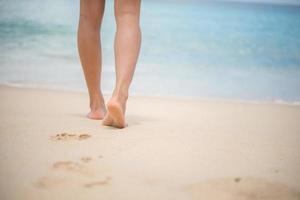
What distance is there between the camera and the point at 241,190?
1205 mm

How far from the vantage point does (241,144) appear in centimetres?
171

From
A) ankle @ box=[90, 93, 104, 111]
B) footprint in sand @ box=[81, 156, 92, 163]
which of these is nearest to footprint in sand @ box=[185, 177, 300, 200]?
footprint in sand @ box=[81, 156, 92, 163]

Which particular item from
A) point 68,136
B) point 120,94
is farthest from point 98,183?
point 120,94

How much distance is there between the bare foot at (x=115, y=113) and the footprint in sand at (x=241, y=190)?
549 millimetres

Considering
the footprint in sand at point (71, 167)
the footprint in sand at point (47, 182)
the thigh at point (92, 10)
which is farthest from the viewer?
the thigh at point (92, 10)

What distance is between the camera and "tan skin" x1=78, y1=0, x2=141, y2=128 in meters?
1.77

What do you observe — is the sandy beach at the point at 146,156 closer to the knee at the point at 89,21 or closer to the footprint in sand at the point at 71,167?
the footprint in sand at the point at 71,167

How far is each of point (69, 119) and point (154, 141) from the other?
0.48 meters

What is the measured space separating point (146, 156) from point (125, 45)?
1.74 ft

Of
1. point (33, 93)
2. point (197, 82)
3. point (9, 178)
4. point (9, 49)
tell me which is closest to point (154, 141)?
point (9, 178)

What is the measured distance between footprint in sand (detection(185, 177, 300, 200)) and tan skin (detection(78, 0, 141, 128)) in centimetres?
57

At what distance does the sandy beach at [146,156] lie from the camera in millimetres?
1171

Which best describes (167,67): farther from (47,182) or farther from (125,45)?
(47,182)

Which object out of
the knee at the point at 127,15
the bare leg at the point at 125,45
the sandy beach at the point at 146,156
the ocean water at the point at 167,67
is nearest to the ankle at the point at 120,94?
the bare leg at the point at 125,45
